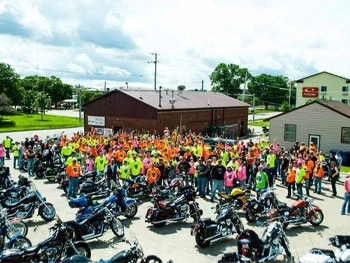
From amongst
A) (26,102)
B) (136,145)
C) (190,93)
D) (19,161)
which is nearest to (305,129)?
(136,145)

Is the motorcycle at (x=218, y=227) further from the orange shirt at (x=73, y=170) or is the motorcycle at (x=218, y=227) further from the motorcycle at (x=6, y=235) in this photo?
the orange shirt at (x=73, y=170)

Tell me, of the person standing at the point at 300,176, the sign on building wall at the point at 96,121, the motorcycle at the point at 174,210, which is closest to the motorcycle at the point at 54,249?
the motorcycle at the point at 174,210

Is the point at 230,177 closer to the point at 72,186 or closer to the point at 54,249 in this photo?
the point at 72,186

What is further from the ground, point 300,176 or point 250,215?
point 300,176

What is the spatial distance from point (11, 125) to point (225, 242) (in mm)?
49626

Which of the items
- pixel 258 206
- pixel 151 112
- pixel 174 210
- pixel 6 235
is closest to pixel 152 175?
pixel 174 210

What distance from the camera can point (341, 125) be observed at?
28.5 m

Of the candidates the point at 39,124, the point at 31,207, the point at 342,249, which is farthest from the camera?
the point at 39,124

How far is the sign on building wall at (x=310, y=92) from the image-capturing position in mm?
70750

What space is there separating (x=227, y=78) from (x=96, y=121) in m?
71.5

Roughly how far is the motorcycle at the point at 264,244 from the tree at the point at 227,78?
9649 centimetres

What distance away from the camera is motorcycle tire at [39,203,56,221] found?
12099mm

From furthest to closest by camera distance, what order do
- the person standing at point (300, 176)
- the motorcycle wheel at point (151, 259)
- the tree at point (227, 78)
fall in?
the tree at point (227, 78) < the person standing at point (300, 176) < the motorcycle wheel at point (151, 259)

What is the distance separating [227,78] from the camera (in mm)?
105188
